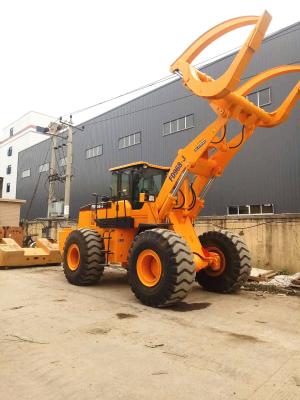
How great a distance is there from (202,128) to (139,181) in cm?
1085

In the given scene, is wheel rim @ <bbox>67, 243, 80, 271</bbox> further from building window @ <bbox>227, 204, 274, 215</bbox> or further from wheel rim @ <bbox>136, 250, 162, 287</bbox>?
building window @ <bbox>227, 204, 274, 215</bbox>

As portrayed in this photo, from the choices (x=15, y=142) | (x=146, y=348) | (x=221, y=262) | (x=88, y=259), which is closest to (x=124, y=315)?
(x=146, y=348)

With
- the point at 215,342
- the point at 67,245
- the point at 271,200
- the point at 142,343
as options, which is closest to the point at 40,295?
the point at 67,245

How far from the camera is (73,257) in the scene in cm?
933

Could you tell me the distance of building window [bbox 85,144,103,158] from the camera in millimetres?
26156

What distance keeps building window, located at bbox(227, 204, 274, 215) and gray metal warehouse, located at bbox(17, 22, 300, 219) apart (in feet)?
0.15

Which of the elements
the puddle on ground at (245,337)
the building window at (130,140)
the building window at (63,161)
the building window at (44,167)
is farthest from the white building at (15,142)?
the puddle on ground at (245,337)

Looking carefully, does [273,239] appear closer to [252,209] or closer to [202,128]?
[252,209]

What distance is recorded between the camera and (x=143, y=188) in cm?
867

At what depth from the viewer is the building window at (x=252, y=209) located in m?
15.9

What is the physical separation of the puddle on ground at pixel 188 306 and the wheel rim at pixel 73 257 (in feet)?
11.4

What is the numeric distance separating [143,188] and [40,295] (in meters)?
3.44

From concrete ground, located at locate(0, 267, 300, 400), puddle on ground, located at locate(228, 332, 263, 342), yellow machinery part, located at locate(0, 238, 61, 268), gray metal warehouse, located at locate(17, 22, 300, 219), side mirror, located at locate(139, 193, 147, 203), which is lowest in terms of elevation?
puddle on ground, located at locate(228, 332, 263, 342)

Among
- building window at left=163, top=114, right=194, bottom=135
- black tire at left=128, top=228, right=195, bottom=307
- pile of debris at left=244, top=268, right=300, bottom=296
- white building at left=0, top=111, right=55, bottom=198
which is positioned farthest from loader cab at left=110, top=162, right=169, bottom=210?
white building at left=0, top=111, right=55, bottom=198
